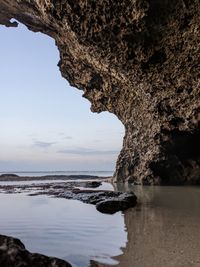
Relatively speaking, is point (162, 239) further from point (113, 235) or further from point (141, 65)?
point (141, 65)

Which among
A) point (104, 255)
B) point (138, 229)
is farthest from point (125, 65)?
point (104, 255)

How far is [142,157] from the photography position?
81.3 ft

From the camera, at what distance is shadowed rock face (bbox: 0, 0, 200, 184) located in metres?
11.7

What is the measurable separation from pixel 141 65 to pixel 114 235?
10129mm

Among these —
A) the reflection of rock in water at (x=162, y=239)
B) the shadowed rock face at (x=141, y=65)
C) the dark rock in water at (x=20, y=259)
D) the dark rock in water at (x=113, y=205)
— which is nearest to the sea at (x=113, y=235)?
the reflection of rock in water at (x=162, y=239)

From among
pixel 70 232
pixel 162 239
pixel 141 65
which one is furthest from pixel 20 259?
pixel 141 65

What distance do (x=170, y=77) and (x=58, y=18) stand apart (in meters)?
5.43

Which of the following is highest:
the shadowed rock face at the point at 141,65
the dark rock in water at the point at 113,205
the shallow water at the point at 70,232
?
the shadowed rock face at the point at 141,65

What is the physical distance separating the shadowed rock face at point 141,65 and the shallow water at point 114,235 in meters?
6.62

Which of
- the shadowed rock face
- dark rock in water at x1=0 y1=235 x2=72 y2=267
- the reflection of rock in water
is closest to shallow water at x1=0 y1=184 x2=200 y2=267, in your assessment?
the reflection of rock in water

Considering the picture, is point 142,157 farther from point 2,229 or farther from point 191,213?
point 2,229

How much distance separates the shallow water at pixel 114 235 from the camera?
160 inches

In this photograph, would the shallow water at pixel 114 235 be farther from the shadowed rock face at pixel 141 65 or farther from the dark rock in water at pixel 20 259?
the shadowed rock face at pixel 141 65

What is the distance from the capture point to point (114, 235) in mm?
5578
